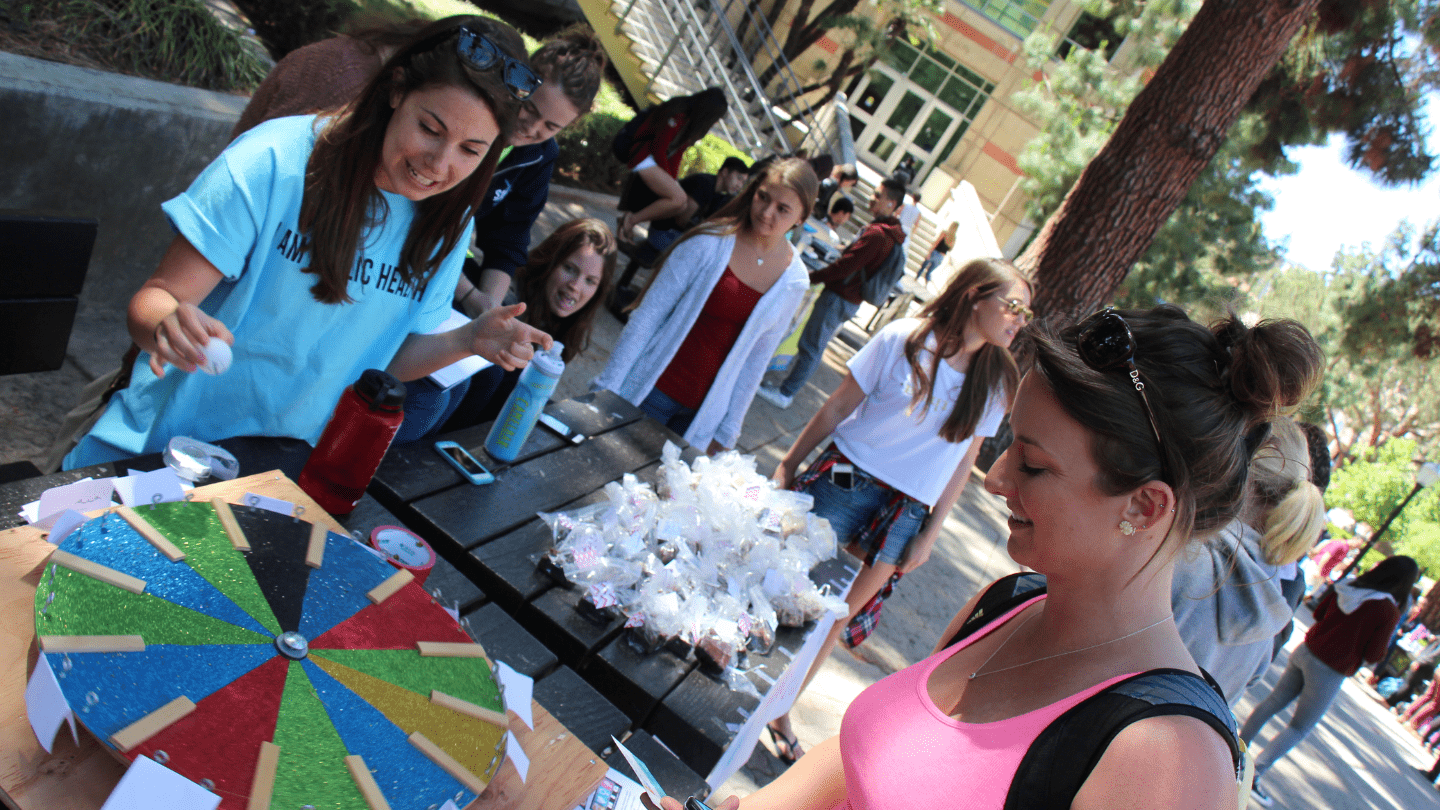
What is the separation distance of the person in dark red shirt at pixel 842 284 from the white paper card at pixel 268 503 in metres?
5.76

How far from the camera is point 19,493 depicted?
1.39 metres

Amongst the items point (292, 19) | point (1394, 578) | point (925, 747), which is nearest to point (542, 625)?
point (925, 747)

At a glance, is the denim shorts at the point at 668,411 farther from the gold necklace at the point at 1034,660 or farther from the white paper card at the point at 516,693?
the white paper card at the point at 516,693

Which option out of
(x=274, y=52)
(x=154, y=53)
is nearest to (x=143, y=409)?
(x=154, y=53)

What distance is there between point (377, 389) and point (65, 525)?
630 millimetres

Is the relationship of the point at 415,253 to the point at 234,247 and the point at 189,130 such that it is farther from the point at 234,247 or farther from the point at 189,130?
the point at 189,130

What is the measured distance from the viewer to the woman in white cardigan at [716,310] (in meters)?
3.55

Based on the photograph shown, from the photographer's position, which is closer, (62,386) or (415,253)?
(415,253)

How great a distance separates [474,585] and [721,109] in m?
4.82

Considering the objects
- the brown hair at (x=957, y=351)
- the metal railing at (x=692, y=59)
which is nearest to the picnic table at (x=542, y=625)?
the brown hair at (x=957, y=351)

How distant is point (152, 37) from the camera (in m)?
4.16

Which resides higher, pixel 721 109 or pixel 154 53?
pixel 721 109

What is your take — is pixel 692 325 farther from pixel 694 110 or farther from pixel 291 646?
pixel 694 110

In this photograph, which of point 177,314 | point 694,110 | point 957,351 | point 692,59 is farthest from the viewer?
point 692,59
